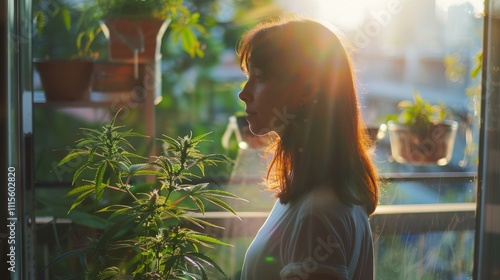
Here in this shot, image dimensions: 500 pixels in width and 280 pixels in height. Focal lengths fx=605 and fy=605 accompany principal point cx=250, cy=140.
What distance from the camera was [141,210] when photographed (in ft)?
3.09

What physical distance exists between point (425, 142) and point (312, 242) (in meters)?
0.81

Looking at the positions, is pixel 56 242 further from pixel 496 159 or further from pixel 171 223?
pixel 496 159

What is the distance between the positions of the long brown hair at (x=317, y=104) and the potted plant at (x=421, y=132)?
Answer: 23.9 inches

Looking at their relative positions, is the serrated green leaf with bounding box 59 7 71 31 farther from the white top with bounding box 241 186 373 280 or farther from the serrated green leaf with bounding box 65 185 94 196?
the white top with bounding box 241 186 373 280

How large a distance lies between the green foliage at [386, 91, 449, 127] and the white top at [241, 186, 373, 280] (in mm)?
672

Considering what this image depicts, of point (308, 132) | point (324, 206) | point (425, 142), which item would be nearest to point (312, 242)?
point (324, 206)

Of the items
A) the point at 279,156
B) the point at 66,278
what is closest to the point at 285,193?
the point at 279,156

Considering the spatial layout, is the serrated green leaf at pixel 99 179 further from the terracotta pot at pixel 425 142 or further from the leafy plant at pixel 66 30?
the terracotta pot at pixel 425 142

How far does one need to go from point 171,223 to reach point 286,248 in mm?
242

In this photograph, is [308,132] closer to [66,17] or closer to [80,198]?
[80,198]

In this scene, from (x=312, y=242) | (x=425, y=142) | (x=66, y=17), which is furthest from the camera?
(x=425, y=142)

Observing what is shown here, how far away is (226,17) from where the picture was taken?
1.37 metres

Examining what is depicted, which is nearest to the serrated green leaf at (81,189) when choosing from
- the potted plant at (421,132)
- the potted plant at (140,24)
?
the potted plant at (140,24)

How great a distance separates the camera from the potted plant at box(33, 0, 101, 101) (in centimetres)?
114
